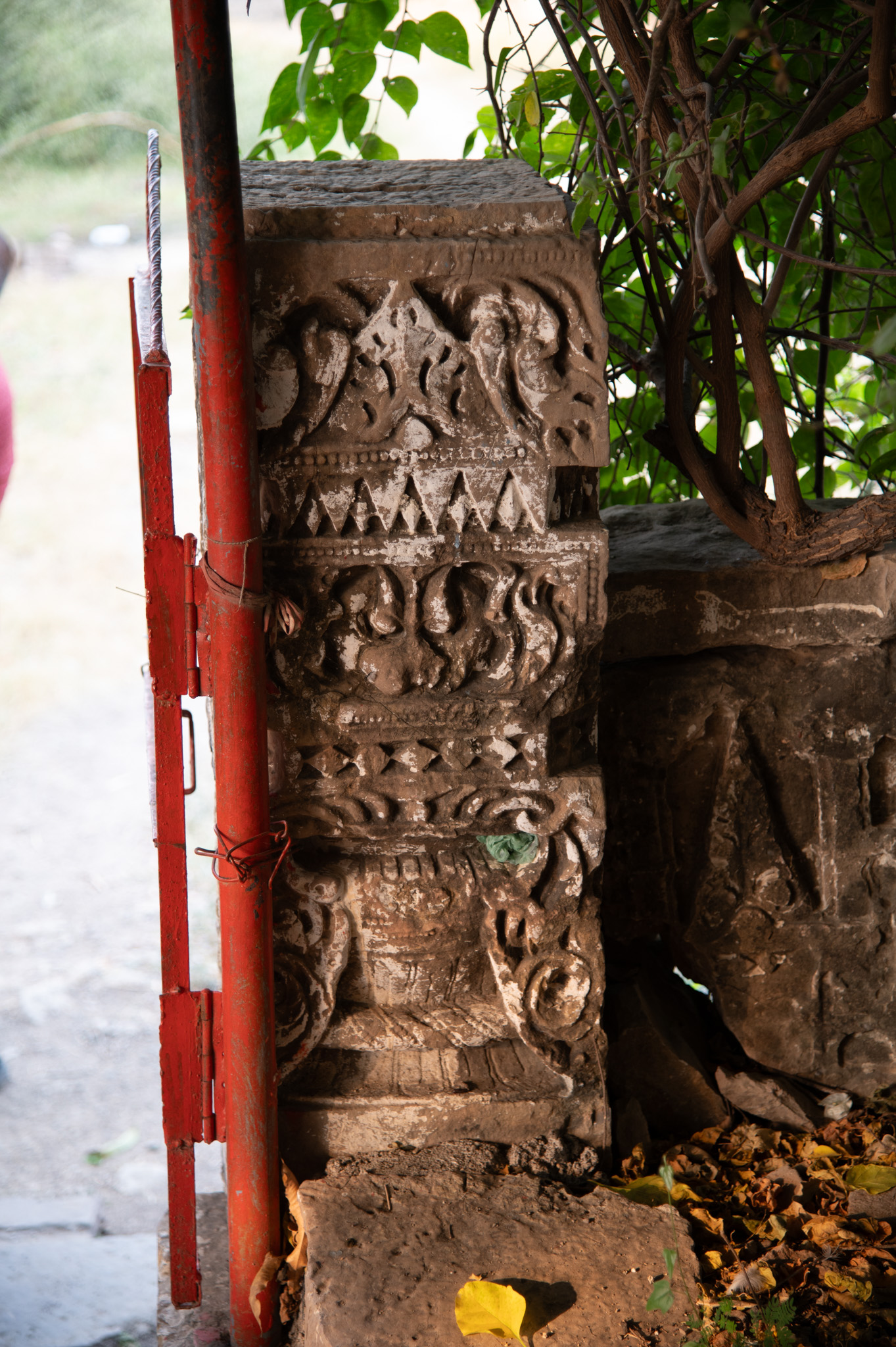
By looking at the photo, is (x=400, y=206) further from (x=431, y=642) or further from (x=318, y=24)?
(x=318, y=24)

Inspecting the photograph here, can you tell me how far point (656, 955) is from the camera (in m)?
2.07

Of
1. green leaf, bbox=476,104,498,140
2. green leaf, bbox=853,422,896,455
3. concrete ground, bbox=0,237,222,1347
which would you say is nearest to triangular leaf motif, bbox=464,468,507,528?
concrete ground, bbox=0,237,222,1347

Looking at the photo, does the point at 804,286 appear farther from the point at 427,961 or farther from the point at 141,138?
the point at 141,138

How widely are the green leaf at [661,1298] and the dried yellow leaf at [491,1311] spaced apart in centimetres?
15

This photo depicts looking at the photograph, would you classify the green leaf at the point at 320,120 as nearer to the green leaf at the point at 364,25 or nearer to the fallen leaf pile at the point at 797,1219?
the green leaf at the point at 364,25

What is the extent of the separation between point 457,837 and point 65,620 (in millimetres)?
3932

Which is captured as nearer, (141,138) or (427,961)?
(427,961)

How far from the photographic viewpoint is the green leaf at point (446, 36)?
6.66ft

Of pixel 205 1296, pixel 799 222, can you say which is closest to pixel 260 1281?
pixel 205 1296

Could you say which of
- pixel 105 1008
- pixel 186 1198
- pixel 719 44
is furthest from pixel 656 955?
pixel 105 1008

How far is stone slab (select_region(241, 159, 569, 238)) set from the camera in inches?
53.1

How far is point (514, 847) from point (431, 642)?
327 mm

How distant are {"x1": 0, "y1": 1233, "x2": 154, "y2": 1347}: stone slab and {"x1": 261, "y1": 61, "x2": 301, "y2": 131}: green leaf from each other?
2399mm

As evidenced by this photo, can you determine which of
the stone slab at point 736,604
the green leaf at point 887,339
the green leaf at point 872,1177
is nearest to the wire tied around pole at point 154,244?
the stone slab at point 736,604
